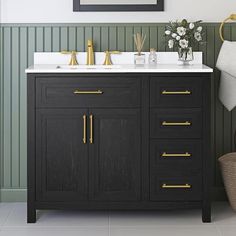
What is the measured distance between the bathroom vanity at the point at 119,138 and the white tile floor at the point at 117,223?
0.32 ft

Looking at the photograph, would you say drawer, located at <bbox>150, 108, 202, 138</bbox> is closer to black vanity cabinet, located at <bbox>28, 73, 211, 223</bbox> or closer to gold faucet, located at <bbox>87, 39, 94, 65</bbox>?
black vanity cabinet, located at <bbox>28, 73, 211, 223</bbox>

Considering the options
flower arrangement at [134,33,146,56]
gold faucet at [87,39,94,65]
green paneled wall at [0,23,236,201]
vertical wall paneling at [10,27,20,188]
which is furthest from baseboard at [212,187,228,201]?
vertical wall paneling at [10,27,20,188]

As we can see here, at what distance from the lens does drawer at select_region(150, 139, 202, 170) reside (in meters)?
3.80

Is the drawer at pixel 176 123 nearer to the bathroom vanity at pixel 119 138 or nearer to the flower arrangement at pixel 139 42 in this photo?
the bathroom vanity at pixel 119 138

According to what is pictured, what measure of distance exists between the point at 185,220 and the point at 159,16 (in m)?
1.34

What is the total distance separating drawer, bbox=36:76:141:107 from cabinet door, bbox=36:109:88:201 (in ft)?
0.21

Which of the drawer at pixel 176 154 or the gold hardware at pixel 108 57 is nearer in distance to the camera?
the drawer at pixel 176 154

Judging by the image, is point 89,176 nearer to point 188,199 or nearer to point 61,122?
point 61,122

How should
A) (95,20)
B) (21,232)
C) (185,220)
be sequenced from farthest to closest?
1. (95,20)
2. (185,220)
3. (21,232)

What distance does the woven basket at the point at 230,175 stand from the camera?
4.00 metres

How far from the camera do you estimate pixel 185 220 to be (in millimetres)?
3896

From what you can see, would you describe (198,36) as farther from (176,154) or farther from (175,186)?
(175,186)

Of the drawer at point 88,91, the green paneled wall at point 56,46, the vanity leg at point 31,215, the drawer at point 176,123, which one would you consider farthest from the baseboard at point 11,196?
the drawer at point 176,123

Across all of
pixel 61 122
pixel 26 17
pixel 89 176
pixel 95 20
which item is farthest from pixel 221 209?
pixel 26 17
